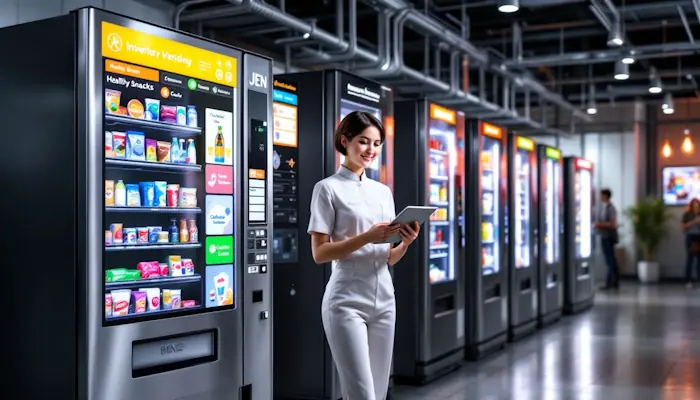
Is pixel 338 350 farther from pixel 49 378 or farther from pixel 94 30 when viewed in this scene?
pixel 94 30

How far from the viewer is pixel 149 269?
395 cm

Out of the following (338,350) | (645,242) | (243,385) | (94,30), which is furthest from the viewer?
(645,242)

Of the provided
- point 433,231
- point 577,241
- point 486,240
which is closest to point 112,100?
point 433,231

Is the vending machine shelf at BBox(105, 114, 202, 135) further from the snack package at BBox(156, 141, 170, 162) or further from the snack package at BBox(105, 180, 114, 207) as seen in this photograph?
the snack package at BBox(105, 180, 114, 207)

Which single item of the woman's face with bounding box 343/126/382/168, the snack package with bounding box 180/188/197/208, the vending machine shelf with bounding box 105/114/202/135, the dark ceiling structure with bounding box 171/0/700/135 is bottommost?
the snack package with bounding box 180/188/197/208

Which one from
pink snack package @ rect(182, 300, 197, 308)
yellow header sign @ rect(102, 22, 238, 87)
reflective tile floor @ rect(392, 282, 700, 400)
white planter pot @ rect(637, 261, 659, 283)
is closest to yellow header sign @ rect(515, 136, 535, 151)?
reflective tile floor @ rect(392, 282, 700, 400)

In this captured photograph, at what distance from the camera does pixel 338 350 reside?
10.9 ft

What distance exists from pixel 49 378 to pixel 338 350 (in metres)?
1.32

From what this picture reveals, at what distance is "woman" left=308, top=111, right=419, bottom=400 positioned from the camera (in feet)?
10.8

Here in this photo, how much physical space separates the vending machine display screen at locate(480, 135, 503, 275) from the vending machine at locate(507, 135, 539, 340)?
457mm

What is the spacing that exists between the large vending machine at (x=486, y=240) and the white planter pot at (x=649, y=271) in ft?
27.3

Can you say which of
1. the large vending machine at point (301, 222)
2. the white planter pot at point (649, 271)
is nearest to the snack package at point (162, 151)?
the large vending machine at point (301, 222)

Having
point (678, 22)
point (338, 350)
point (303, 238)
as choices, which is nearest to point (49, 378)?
point (338, 350)

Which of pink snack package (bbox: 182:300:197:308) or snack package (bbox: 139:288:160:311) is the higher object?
snack package (bbox: 139:288:160:311)
